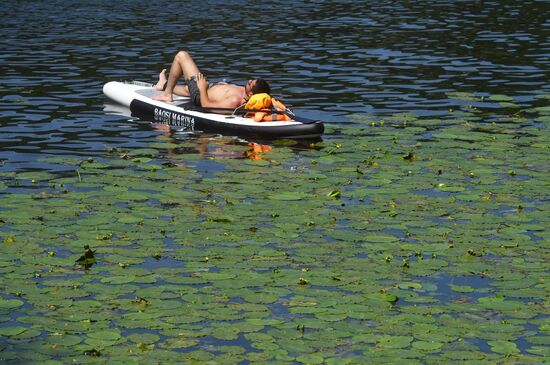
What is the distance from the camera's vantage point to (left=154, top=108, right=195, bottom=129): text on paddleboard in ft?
64.0

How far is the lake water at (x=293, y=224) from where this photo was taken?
30.0ft

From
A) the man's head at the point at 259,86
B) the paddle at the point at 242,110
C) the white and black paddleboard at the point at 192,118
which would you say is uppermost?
the man's head at the point at 259,86

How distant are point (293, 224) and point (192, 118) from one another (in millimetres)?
7175

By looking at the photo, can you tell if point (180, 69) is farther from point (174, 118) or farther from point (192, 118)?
point (192, 118)

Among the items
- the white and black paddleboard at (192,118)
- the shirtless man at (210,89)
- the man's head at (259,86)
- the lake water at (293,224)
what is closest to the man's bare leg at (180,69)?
the shirtless man at (210,89)

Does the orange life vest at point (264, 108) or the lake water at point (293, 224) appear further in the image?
the orange life vest at point (264, 108)

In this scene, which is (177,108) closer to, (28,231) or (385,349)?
(28,231)

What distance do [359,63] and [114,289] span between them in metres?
18.7

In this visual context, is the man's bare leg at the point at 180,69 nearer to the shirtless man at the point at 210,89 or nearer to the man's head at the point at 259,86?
the shirtless man at the point at 210,89

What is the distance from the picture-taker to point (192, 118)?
765 inches

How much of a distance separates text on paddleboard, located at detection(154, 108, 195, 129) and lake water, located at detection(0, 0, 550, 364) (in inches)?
15.2

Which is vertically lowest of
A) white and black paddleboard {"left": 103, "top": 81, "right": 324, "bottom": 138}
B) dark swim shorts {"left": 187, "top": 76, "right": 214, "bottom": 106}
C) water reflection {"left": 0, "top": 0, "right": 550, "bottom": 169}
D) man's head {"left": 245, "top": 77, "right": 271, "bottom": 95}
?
water reflection {"left": 0, "top": 0, "right": 550, "bottom": 169}

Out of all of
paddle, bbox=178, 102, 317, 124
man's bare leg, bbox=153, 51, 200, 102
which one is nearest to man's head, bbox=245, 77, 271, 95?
paddle, bbox=178, 102, 317, 124

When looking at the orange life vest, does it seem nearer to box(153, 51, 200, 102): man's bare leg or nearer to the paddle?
the paddle
